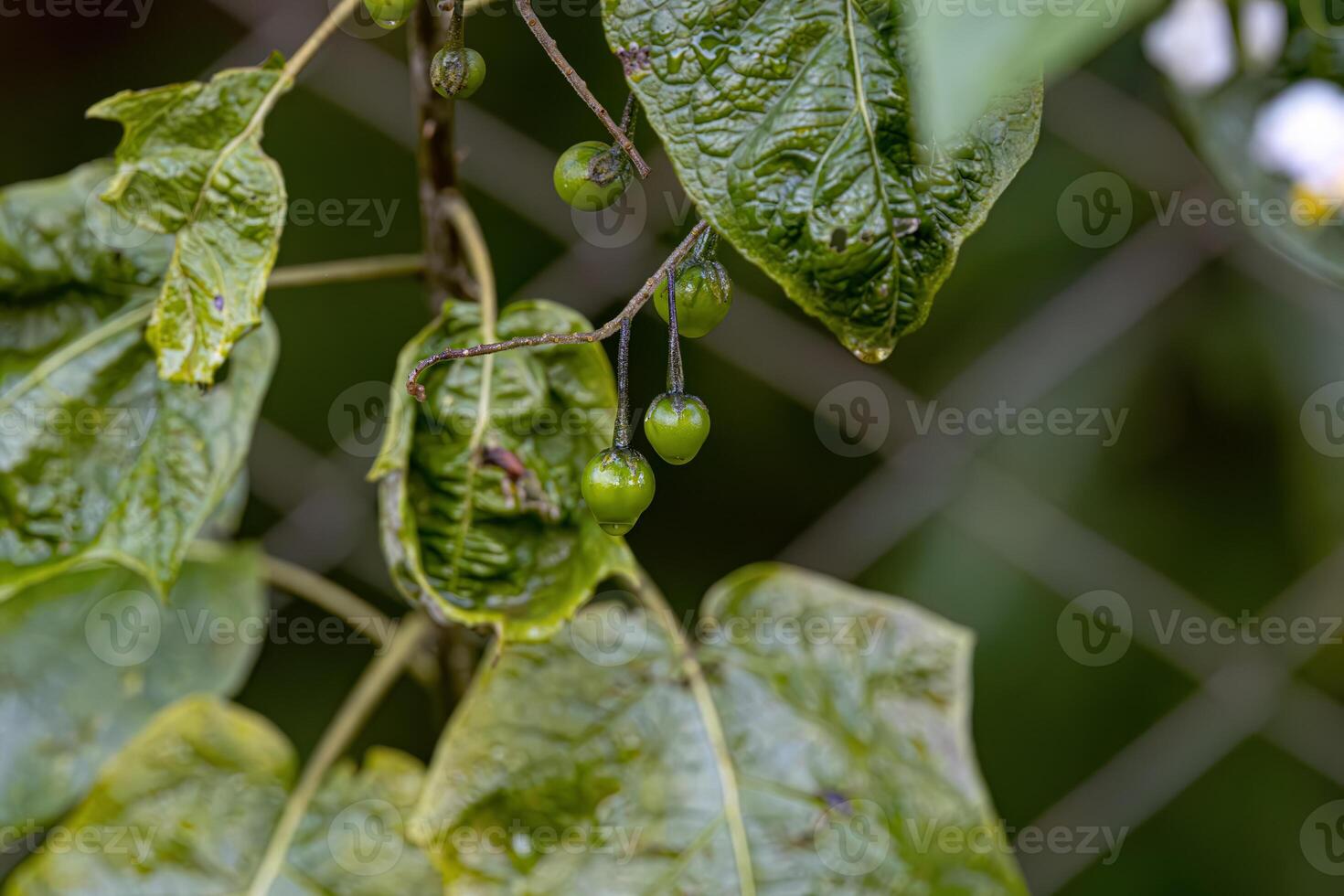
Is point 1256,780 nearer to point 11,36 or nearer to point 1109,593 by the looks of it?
point 1109,593

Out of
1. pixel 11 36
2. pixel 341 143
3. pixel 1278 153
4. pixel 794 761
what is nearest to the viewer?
pixel 794 761

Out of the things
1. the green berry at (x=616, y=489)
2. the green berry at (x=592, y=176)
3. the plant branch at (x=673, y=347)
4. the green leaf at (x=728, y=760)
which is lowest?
the green leaf at (x=728, y=760)

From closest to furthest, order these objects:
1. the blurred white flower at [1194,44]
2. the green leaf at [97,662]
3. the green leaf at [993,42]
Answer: the green leaf at [993,42]
the green leaf at [97,662]
the blurred white flower at [1194,44]

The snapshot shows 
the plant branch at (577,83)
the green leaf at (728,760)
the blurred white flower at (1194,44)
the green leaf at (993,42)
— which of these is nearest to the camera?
the green leaf at (993,42)

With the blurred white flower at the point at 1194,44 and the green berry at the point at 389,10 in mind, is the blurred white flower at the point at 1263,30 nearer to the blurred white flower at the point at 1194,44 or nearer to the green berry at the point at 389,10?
the blurred white flower at the point at 1194,44

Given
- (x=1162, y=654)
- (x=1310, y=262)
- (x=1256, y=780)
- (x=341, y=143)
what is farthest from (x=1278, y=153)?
(x=341, y=143)

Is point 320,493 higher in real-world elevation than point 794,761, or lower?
lower

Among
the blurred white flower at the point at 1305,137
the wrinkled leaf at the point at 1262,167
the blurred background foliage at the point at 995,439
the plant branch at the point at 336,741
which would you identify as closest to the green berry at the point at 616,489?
the plant branch at the point at 336,741
